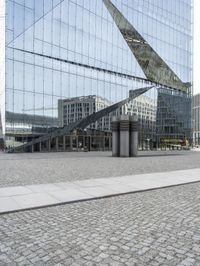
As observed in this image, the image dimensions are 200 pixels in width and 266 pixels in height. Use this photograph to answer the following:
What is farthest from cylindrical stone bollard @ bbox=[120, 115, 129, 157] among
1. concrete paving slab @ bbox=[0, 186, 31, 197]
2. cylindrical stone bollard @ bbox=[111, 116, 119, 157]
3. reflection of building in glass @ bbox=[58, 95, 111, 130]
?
concrete paving slab @ bbox=[0, 186, 31, 197]

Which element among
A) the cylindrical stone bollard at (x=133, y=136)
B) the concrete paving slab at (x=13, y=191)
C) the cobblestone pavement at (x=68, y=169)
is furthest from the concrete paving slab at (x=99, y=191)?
the cylindrical stone bollard at (x=133, y=136)

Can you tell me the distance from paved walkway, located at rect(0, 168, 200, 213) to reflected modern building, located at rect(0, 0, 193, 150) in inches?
1148

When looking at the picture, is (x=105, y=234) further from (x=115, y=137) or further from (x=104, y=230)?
(x=115, y=137)

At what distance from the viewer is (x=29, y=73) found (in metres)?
39.9

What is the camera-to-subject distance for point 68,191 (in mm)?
9859

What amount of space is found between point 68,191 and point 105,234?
4.41 metres

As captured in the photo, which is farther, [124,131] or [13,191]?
[124,131]

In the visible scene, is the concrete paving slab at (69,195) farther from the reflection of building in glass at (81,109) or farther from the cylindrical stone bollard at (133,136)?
the reflection of building in glass at (81,109)

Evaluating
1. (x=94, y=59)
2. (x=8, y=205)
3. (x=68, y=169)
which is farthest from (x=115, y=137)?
(x=8, y=205)

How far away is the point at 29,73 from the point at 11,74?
2789mm

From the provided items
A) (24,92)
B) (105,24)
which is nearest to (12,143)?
(24,92)

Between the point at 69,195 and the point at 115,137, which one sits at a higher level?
the point at 115,137

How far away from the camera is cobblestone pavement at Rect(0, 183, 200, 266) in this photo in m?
4.52

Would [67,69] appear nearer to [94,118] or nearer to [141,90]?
[94,118]
